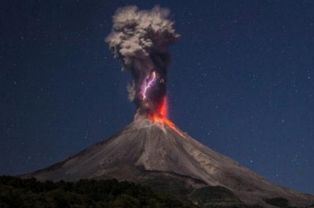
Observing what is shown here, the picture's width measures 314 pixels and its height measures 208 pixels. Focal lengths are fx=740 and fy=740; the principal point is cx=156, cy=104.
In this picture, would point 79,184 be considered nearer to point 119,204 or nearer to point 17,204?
point 119,204

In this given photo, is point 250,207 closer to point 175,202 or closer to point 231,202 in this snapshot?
point 231,202

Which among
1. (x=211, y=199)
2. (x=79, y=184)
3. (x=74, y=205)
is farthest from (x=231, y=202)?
(x=74, y=205)

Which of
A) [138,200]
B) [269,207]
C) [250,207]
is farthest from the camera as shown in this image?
[269,207]

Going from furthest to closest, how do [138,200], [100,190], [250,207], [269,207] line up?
[269,207] < [250,207] < [100,190] < [138,200]

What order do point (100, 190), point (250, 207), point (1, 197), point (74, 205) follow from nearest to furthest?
1. point (1, 197)
2. point (74, 205)
3. point (100, 190)
4. point (250, 207)

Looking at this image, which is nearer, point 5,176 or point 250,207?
point 5,176

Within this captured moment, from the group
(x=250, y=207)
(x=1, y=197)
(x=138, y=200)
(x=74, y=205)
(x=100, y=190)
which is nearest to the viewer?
(x=1, y=197)

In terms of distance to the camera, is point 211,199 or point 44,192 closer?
point 44,192

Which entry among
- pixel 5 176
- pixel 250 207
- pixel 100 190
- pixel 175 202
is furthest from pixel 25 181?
pixel 250 207
